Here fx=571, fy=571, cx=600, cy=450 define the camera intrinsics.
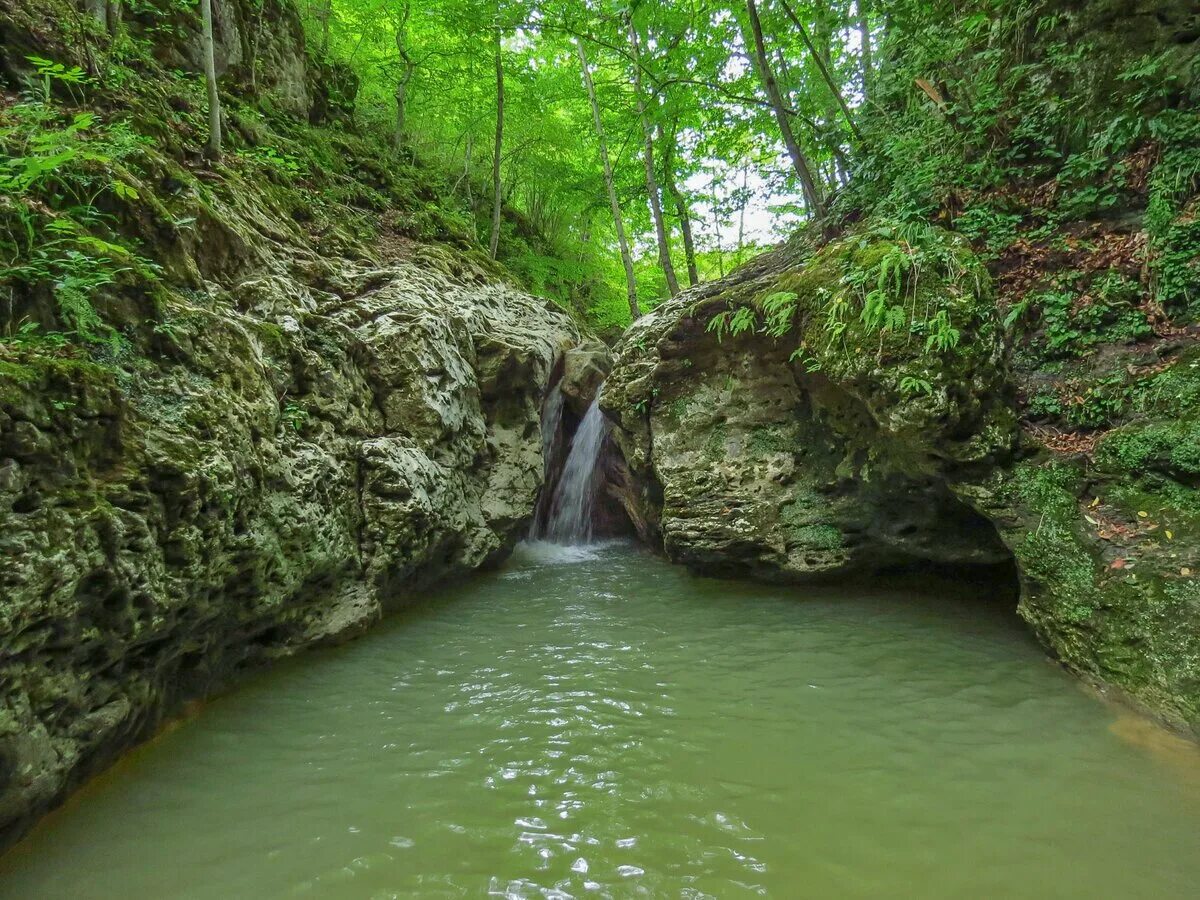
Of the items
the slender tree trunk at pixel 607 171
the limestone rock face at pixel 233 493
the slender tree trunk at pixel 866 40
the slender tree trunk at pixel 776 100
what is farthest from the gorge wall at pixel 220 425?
the slender tree trunk at pixel 866 40

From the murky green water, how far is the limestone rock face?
1.68 ft

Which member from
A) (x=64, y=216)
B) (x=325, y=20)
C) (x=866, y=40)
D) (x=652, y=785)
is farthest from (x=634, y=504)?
(x=325, y=20)

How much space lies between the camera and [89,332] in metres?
3.81

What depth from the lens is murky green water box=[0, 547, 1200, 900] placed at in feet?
8.57

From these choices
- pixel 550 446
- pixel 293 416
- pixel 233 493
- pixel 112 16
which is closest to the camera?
pixel 233 493

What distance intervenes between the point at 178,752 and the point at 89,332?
9.37 ft

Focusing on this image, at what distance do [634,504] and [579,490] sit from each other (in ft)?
4.69

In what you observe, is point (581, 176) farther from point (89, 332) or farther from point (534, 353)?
point (89, 332)

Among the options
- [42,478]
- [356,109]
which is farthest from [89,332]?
[356,109]

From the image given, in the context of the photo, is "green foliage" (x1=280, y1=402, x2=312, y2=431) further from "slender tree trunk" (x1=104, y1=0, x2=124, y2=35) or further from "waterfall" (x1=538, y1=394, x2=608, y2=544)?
"waterfall" (x1=538, y1=394, x2=608, y2=544)

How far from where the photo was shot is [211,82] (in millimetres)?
6410

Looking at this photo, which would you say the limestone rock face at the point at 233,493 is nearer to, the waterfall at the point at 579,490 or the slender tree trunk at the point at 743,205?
the waterfall at the point at 579,490

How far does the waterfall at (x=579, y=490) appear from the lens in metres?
10.8

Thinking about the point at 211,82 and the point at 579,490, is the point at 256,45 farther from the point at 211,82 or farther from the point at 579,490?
the point at 579,490
